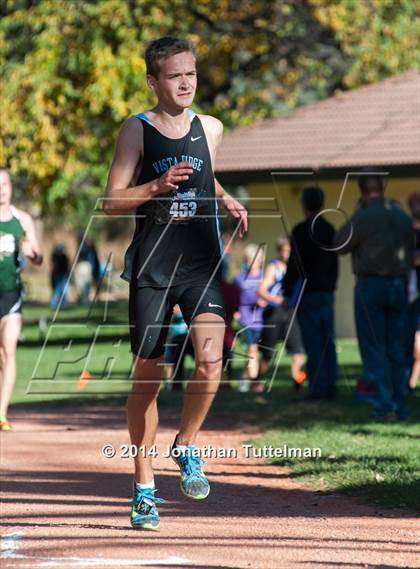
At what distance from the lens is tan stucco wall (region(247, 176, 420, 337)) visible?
27.0m

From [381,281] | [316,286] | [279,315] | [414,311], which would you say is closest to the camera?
[381,281]

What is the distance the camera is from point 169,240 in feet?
21.2

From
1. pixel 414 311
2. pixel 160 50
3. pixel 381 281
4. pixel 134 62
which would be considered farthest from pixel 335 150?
pixel 160 50

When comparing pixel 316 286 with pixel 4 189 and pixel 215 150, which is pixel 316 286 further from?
pixel 215 150

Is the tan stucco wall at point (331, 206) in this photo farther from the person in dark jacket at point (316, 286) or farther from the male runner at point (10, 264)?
the male runner at point (10, 264)

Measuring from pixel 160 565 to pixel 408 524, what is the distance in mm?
1868

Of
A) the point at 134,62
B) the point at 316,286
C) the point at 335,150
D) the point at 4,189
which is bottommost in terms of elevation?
the point at 316,286

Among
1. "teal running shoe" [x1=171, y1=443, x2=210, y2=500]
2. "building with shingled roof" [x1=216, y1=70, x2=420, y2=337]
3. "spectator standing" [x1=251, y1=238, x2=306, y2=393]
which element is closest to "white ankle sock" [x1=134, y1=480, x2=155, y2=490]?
"teal running shoe" [x1=171, y1=443, x2=210, y2=500]

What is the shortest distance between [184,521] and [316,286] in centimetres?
743

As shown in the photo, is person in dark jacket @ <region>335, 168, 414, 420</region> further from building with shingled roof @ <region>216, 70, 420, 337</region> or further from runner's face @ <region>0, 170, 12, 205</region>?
building with shingled roof @ <region>216, 70, 420, 337</region>

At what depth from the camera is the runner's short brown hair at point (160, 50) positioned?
6398mm

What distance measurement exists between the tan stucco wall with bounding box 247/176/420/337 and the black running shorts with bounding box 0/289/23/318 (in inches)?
617

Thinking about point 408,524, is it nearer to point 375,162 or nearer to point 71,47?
point 375,162

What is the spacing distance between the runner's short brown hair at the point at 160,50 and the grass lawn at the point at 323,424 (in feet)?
9.62
